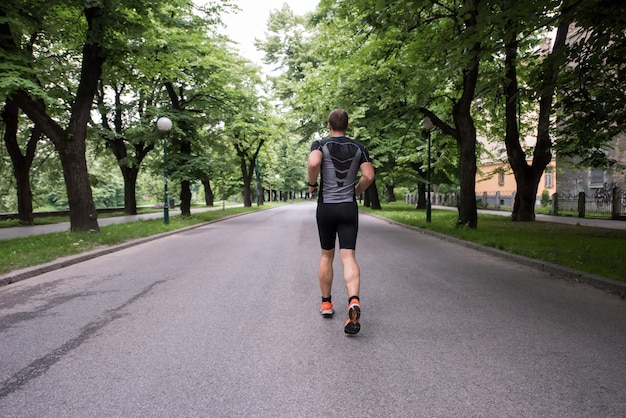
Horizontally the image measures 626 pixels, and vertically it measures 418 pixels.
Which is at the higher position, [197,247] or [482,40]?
[482,40]

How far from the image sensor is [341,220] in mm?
3863

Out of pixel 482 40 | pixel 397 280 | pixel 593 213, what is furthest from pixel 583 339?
pixel 593 213

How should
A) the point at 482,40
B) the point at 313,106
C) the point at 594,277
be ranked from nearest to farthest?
1. the point at 594,277
2. the point at 482,40
3. the point at 313,106

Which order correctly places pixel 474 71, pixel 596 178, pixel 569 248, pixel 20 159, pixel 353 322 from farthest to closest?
pixel 596 178, pixel 20 159, pixel 474 71, pixel 569 248, pixel 353 322

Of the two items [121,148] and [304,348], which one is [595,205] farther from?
[121,148]

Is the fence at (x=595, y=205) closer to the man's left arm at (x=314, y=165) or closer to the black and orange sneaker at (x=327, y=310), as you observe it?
the black and orange sneaker at (x=327, y=310)

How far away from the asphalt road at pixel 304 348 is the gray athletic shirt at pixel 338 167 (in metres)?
1.30

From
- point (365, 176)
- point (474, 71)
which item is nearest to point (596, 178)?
point (474, 71)

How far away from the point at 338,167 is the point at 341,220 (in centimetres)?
51

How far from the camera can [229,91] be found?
19.5 meters

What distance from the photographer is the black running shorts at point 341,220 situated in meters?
3.86

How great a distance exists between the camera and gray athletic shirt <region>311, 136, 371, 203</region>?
3861 mm

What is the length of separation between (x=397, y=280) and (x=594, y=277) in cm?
282

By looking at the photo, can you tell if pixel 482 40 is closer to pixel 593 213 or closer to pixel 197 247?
pixel 197 247
